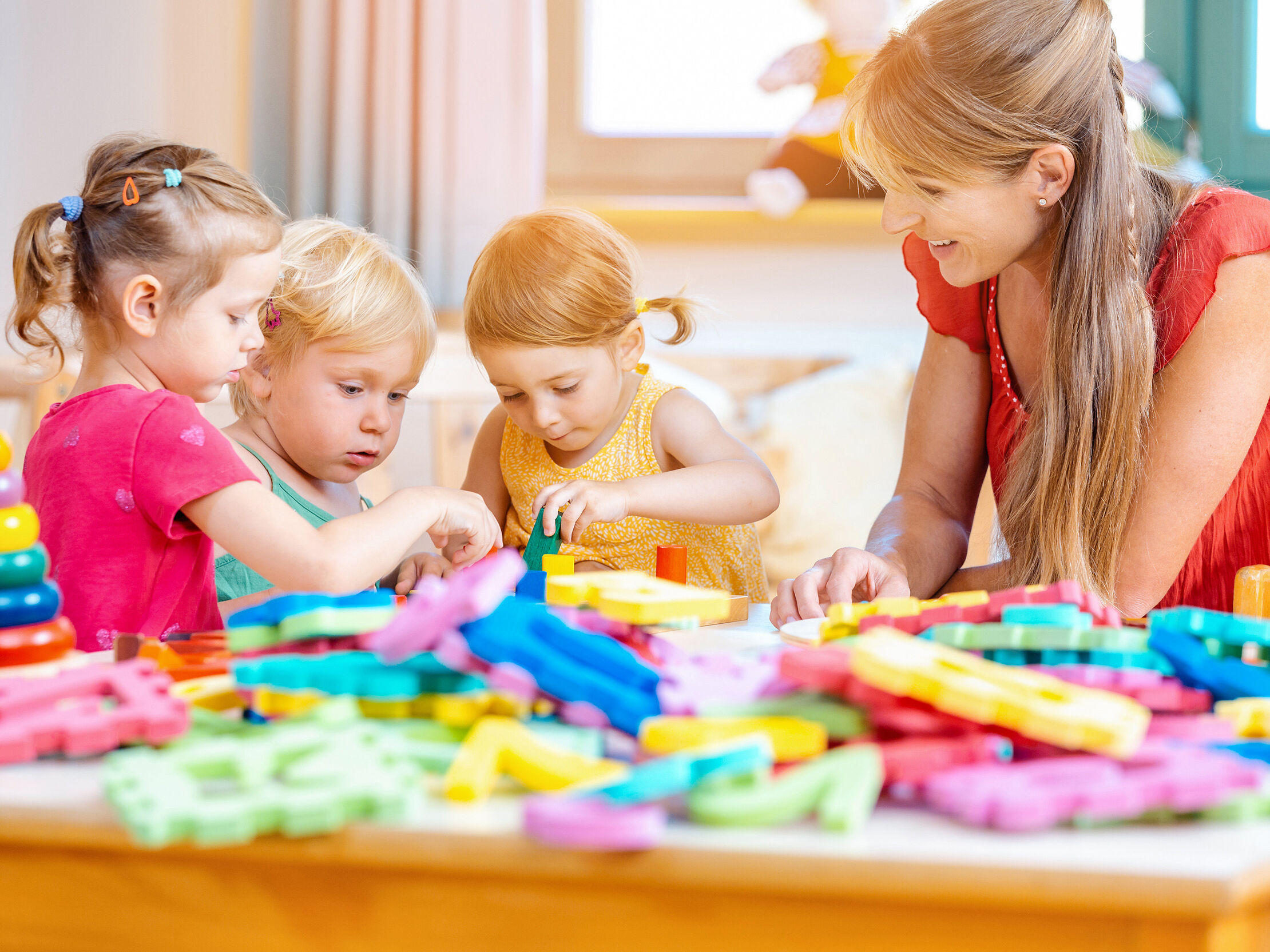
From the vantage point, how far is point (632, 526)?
143 cm

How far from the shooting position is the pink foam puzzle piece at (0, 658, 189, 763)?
48 centimetres

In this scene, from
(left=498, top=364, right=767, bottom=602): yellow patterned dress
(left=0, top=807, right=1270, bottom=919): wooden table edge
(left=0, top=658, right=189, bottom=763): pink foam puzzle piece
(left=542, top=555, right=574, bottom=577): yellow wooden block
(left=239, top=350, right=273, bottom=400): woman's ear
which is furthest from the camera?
(left=498, top=364, right=767, bottom=602): yellow patterned dress

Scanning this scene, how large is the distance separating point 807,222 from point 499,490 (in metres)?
1.32

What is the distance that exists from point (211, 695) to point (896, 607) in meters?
0.39

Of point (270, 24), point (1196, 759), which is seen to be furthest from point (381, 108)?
point (1196, 759)

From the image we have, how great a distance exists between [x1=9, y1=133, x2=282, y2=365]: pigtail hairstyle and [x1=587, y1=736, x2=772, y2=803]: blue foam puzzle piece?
738 millimetres

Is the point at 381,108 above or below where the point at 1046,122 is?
above

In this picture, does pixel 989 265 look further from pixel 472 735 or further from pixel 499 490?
pixel 472 735

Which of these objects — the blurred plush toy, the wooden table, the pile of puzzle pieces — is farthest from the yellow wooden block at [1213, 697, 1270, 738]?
the blurred plush toy

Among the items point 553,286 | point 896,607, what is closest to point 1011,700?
point 896,607

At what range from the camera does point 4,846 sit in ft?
1.45

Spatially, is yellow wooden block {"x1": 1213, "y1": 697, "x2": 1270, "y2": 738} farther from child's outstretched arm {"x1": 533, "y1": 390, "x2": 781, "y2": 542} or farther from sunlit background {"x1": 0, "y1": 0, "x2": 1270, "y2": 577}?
sunlit background {"x1": 0, "y1": 0, "x2": 1270, "y2": 577}

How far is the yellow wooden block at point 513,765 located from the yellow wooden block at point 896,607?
27 cm

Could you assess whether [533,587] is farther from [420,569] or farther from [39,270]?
[39,270]
